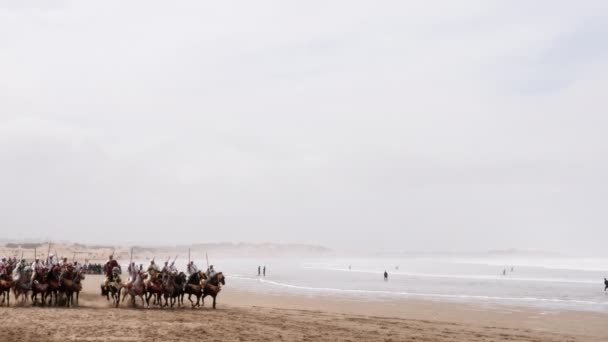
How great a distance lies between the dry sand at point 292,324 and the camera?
60.3ft

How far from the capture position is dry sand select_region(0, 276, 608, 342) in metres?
18.4

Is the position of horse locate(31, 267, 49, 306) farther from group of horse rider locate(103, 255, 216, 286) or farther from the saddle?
the saddle

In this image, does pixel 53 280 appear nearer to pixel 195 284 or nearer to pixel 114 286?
pixel 114 286

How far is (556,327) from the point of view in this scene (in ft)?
79.6

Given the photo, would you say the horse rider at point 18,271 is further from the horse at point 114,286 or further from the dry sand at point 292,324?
the horse at point 114,286

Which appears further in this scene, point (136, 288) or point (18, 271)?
point (136, 288)

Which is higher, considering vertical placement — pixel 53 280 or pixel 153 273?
pixel 153 273

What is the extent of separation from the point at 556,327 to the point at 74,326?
19.1 m

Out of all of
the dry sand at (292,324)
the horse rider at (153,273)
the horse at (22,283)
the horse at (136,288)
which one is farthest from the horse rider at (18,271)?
the horse rider at (153,273)

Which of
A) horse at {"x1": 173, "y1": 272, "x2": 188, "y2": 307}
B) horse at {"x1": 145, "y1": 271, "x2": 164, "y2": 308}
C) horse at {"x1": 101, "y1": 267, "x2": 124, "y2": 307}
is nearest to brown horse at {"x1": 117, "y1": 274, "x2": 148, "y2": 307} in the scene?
horse at {"x1": 145, "y1": 271, "x2": 164, "y2": 308}

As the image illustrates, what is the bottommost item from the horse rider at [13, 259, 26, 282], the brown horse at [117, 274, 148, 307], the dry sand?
the dry sand

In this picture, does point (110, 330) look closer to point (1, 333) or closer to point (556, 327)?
point (1, 333)

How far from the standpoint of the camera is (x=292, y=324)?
2209cm

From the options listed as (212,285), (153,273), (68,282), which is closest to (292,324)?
(212,285)
